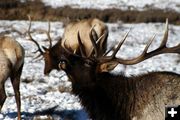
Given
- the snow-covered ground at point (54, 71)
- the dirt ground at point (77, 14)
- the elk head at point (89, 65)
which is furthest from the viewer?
the dirt ground at point (77, 14)

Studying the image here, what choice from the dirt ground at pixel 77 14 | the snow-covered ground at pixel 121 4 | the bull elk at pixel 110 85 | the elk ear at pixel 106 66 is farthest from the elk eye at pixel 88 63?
the snow-covered ground at pixel 121 4

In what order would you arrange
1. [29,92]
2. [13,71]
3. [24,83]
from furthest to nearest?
1. [24,83]
2. [29,92]
3. [13,71]

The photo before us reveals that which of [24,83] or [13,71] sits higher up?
[13,71]

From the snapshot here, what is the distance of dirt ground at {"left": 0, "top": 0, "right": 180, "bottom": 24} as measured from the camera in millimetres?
19391

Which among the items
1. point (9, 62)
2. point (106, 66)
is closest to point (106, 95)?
point (106, 66)

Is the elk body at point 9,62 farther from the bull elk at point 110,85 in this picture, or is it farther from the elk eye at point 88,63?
the elk eye at point 88,63

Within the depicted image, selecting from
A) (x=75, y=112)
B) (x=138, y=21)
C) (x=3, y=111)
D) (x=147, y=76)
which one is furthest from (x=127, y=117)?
(x=138, y=21)

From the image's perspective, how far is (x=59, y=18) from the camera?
19.5m

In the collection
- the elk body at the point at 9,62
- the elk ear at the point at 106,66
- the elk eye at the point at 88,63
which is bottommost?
the elk body at the point at 9,62

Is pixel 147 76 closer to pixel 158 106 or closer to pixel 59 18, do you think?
pixel 158 106

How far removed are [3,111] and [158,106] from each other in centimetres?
373

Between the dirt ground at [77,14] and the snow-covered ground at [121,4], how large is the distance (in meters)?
1.03

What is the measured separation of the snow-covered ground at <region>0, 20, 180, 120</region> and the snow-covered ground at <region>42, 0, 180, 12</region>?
12.8 feet

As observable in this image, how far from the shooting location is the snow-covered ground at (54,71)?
7.55 m
